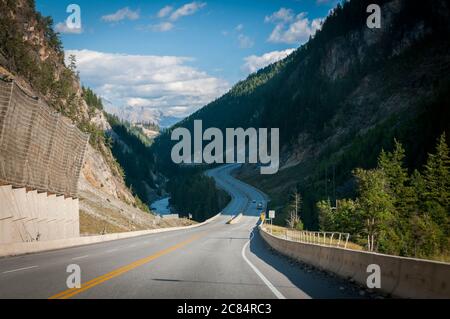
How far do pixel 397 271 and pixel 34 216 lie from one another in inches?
1370

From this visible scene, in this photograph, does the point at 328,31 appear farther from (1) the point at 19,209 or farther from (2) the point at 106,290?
(2) the point at 106,290

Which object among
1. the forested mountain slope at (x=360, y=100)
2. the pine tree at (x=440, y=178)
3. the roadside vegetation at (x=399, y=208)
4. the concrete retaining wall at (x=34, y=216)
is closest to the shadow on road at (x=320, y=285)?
the concrete retaining wall at (x=34, y=216)

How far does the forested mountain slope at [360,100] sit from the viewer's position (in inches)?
4254

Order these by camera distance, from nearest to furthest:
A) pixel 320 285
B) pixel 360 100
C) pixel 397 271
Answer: pixel 397 271 < pixel 320 285 < pixel 360 100

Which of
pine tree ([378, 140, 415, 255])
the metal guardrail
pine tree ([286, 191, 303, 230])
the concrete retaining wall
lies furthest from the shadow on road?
pine tree ([286, 191, 303, 230])

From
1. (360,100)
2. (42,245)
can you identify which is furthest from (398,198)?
(360,100)

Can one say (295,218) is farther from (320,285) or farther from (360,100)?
(320,285)

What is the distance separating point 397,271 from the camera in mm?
10023

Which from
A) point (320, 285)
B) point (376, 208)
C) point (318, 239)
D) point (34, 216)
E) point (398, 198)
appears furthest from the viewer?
point (376, 208)

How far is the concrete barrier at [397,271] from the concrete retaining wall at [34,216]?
→ 79.4ft

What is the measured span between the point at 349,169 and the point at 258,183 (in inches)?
2568

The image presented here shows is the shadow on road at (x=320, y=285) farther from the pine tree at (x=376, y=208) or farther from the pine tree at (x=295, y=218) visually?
the pine tree at (x=295, y=218)

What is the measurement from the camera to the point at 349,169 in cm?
11350
